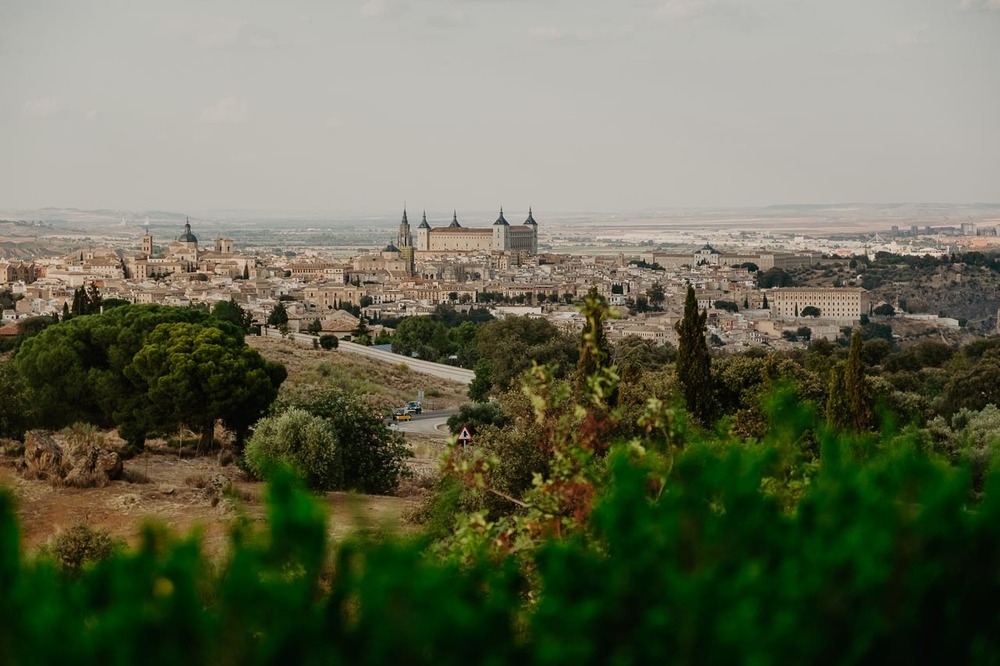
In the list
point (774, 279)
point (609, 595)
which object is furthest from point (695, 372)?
point (774, 279)

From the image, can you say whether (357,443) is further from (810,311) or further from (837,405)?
(810,311)

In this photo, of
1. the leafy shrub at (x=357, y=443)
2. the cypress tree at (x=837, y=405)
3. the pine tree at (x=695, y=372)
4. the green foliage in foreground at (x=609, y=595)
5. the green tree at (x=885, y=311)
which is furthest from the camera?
the green tree at (x=885, y=311)

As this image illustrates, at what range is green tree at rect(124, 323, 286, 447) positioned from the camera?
1361 cm

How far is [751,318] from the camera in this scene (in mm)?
81562

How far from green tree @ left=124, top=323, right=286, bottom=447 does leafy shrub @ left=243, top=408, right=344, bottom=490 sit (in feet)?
6.60

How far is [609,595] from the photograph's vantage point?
1.75 meters

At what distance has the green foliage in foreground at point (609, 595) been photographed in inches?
63.3

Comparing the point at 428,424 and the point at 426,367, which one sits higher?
the point at 428,424

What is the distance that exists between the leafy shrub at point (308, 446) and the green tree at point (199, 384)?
2.01 meters

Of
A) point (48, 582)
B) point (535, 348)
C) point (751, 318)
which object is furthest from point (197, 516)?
point (751, 318)

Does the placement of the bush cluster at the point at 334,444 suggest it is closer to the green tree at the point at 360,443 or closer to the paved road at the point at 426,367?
the green tree at the point at 360,443

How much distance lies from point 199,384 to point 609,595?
12568 millimetres

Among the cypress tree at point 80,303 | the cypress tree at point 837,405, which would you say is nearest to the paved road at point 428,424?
the cypress tree at point 80,303

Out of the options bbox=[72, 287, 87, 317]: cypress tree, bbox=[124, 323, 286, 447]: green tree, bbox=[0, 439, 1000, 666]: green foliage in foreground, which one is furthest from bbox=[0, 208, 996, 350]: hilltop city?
bbox=[0, 439, 1000, 666]: green foliage in foreground
